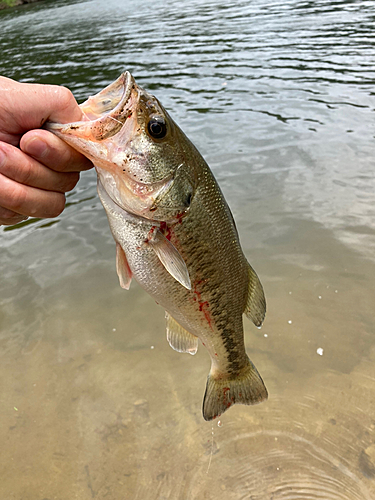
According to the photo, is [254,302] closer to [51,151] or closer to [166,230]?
[166,230]

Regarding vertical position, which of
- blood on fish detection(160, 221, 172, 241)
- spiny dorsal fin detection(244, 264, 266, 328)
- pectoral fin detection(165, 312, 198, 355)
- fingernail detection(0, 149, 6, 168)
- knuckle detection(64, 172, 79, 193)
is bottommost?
pectoral fin detection(165, 312, 198, 355)

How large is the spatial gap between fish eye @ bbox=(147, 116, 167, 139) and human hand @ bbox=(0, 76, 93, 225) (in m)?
0.37

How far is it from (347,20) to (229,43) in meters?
5.23

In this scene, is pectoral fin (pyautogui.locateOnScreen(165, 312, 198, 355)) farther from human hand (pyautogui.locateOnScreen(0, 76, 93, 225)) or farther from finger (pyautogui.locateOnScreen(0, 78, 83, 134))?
finger (pyautogui.locateOnScreen(0, 78, 83, 134))

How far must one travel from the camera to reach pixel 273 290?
192 inches

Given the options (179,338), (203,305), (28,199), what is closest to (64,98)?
(28,199)

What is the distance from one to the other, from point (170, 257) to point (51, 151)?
805 millimetres

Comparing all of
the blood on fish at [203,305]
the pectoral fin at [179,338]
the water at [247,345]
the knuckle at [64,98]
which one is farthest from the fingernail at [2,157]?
the water at [247,345]

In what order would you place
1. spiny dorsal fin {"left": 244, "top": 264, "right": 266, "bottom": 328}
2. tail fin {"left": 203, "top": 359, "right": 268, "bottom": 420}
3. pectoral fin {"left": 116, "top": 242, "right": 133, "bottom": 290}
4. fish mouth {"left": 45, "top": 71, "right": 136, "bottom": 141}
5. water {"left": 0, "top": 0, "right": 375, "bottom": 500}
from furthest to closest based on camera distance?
water {"left": 0, "top": 0, "right": 375, "bottom": 500} < tail fin {"left": 203, "top": 359, "right": 268, "bottom": 420} < spiny dorsal fin {"left": 244, "top": 264, "right": 266, "bottom": 328} < pectoral fin {"left": 116, "top": 242, "right": 133, "bottom": 290} < fish mouth {"left": 45, "top": 71, "right": 136, "bottom": 141}

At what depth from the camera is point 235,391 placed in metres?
2.84

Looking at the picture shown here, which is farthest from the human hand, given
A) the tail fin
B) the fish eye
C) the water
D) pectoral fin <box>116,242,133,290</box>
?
the water

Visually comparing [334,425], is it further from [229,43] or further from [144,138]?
[229,43]

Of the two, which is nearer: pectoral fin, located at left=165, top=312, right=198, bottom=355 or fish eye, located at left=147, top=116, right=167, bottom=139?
fish eye, located at left=147, top=116, right=167, bottom=139

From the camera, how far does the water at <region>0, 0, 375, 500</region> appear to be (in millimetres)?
3268
